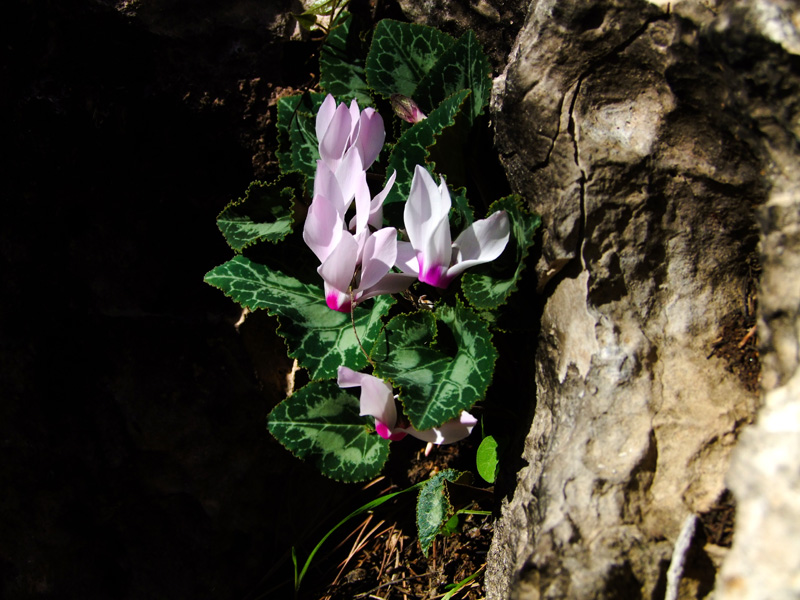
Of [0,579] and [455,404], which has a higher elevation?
[455,404]

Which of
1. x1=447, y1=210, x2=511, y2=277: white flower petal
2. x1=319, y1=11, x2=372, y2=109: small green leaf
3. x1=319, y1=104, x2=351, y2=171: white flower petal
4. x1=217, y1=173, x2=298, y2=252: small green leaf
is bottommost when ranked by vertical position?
x1=217, y1=173, x2=298, y2=252: small green leaf

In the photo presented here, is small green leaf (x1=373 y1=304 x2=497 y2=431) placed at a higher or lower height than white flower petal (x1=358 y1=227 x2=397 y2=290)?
lower

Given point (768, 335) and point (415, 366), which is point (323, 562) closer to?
point (415, 366)

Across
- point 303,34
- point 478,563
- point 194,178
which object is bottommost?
point 478,563

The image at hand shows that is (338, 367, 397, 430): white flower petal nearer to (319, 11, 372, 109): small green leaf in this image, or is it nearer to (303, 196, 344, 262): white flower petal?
(303, 196, 344, 262): white flower petal

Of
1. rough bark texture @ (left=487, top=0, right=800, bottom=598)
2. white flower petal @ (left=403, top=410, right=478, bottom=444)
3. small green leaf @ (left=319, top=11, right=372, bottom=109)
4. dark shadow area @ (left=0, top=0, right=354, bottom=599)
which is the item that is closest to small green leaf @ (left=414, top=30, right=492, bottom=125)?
rough bark texture @ (left=487, top=0, right=800, bottom=598)

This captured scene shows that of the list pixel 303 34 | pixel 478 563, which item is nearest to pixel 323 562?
pixel 478 563
